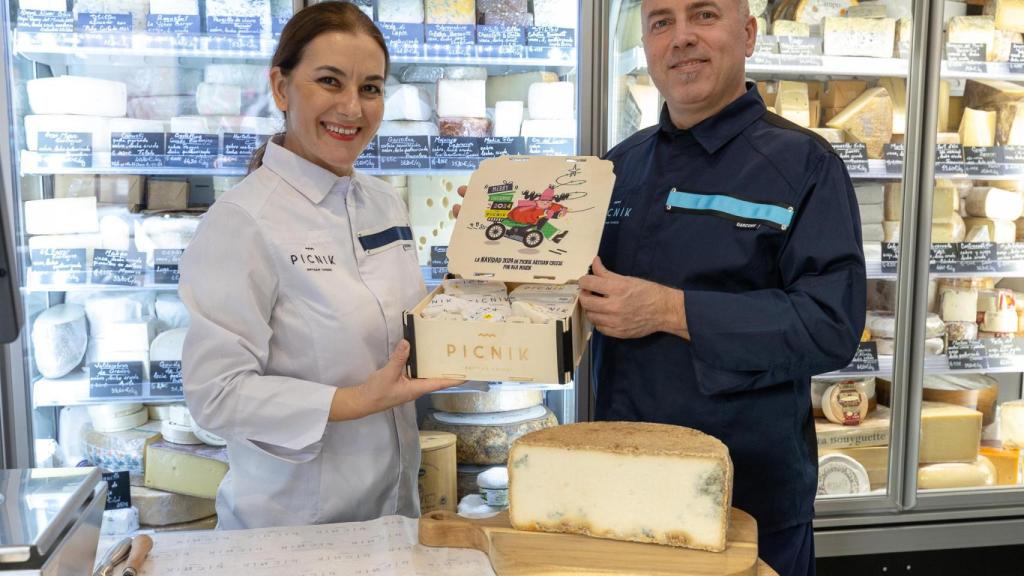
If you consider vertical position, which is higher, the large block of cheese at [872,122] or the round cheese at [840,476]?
the large block of cheese at [872,122]

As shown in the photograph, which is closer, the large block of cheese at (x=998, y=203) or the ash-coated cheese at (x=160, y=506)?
the ash-coated cheese at (x=160, y=506)

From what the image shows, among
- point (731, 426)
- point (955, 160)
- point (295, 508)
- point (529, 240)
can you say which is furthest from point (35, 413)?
point (955, 160)

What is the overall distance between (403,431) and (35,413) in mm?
1485

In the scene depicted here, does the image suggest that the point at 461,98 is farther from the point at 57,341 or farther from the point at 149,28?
the point at 57,341

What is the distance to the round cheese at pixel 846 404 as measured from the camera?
2.72 metres

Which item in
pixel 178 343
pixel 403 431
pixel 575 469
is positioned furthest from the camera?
pixel 178 343

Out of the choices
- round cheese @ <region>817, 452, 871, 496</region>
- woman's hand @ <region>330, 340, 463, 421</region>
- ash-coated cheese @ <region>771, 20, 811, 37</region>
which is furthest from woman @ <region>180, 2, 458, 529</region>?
round cheese @ <region>817, 452, 871, 496</region>

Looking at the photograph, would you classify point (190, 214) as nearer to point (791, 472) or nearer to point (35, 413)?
point (35, 413)

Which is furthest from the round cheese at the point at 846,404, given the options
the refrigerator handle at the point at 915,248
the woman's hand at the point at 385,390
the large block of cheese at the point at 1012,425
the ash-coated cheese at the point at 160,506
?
the ash-coated cheese at the point at 160,506

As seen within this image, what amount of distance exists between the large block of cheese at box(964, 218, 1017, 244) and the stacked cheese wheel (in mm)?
1539

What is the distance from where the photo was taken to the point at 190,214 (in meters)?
2.49

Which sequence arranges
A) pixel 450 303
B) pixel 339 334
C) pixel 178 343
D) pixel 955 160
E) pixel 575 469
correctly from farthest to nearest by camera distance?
pixel 955 160 → pixel 178 343 → pixel 339 334 → pixel 450 303 → pixel 575 469

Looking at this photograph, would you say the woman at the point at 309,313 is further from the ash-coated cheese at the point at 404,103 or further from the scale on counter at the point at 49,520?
the ash-coated cheese at the point at 404,103

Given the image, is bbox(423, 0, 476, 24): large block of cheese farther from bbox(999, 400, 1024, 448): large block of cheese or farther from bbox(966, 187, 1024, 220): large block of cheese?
bbox(999, 400, 1024, 448): large block of cheese
